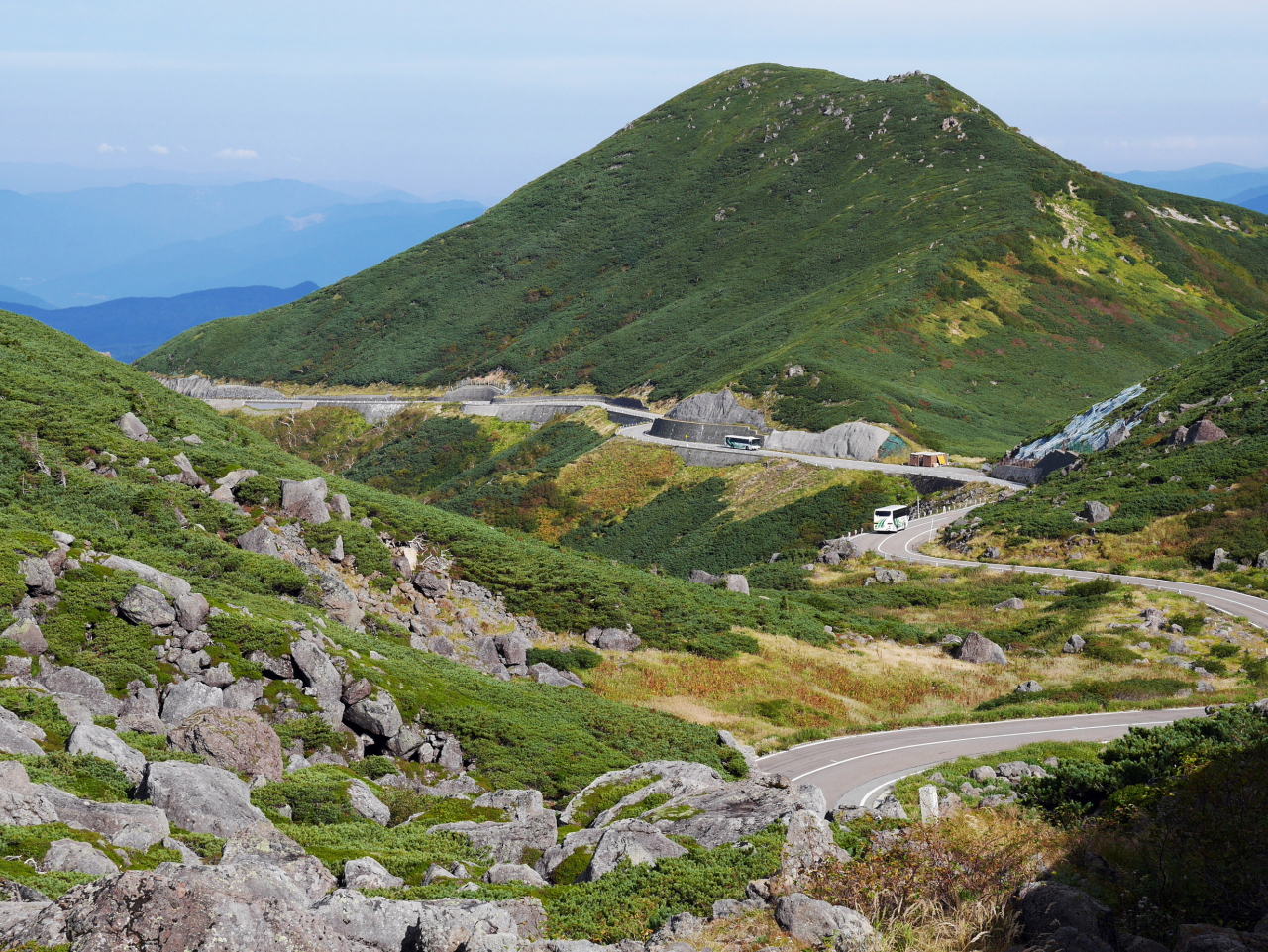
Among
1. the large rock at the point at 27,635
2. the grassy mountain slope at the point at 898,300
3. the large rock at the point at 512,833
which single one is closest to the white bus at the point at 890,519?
the grassy mountain slope at the point at 898,300

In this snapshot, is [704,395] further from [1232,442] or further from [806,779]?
[806,779]

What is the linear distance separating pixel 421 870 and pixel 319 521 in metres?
26.7

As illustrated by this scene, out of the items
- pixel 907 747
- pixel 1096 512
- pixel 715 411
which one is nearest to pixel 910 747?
pixel 907 747

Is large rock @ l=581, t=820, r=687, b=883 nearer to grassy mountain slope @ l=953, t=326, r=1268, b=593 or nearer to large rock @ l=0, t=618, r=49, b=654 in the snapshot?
large rock @ l=0, t=618, r=49, b=654

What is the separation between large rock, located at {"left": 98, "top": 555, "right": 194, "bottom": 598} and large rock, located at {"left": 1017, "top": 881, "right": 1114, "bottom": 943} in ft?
72.4

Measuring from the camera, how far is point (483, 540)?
151 ft

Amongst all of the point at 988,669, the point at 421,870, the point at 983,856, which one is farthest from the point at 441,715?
the point at 988,669

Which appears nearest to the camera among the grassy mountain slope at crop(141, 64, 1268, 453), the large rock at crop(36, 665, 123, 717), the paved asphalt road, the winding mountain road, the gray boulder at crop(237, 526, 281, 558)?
the large rock at crop(36, 665, 123, 717)

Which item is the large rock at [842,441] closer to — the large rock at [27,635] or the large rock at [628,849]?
the large rock at [628,849]

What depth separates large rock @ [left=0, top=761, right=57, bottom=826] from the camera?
44.0ft

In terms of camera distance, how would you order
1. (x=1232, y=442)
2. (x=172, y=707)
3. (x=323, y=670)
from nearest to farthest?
(x=172, y=707) → (x=323, y=670) → (x=1232, y=442)

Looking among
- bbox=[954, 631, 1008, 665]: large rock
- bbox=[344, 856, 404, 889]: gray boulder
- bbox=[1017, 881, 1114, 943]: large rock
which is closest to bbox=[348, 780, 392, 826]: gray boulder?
bbox=[344, 856, 404, 889]: gray boulder

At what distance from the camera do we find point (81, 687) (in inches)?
820

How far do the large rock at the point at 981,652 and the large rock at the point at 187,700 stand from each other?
34804 mm
